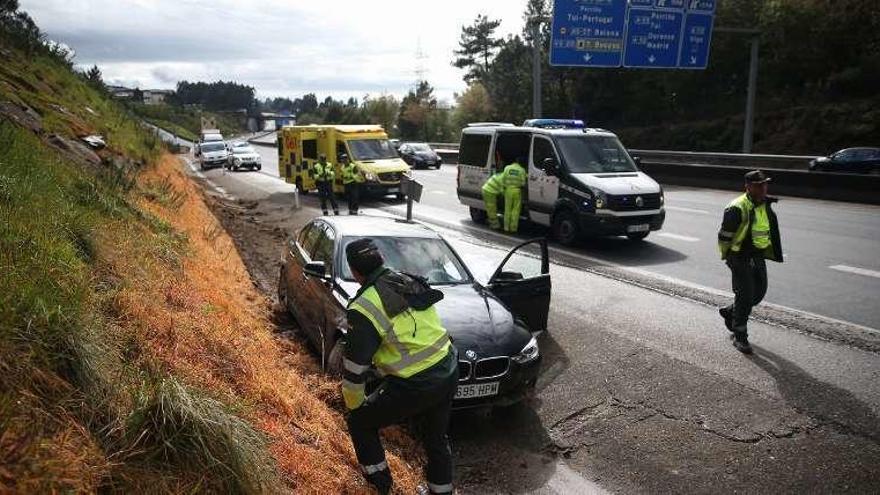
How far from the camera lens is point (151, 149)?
18188 mm

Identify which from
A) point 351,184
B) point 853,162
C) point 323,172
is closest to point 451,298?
point 351,184

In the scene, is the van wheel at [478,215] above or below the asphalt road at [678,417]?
above

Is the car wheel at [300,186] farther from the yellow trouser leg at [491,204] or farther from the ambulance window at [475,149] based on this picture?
the yellow trouser leg at [491,204]

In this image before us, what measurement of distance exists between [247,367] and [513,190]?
882 centimetres

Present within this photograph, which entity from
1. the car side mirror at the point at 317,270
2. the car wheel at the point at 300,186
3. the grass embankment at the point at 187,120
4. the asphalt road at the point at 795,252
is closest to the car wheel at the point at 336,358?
the car side mirror at the point at 317,270

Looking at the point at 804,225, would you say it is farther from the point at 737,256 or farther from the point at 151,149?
the point at 151,149

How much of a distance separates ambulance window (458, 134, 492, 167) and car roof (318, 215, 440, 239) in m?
7.43

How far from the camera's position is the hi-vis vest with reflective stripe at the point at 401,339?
3.29 m

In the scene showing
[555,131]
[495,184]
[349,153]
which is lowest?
[495,184]

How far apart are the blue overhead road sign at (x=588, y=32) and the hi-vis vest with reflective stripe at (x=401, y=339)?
2082 centimetres

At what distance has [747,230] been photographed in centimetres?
621

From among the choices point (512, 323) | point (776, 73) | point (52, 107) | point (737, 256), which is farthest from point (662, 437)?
point (776, 73)

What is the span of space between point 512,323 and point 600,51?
19.9 meters

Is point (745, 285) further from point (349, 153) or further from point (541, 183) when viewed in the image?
point (349, 153)
